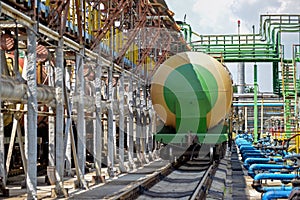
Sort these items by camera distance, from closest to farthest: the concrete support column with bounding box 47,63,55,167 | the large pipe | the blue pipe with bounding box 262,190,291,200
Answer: the blue pipe with bounding box 262,190,291,200
the large pipe
the concrete support column with bounding box 47,63,55,167

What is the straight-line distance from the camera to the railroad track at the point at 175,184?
37.2 ft

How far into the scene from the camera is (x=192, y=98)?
596 inches

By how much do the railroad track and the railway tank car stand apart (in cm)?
104

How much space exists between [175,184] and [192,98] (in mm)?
2513

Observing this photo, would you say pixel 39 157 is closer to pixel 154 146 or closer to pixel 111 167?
pixel 111 167

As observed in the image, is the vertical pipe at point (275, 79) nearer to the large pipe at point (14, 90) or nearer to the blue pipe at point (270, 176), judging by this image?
the blue pipe at point (270, 176)

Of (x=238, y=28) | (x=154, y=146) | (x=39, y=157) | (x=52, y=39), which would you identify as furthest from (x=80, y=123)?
(x=238, y=28)

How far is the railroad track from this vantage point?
1133cm

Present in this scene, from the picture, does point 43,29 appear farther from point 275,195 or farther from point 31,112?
point 275,195

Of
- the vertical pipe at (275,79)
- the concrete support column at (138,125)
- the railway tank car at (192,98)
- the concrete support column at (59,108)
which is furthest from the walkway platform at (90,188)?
the vertical pipe at (275,79)

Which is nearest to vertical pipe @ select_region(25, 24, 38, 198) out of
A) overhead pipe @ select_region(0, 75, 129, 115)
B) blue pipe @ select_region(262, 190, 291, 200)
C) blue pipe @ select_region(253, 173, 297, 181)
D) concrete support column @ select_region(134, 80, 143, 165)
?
overhead pipe @ select_region(0, 75, 129, 115)

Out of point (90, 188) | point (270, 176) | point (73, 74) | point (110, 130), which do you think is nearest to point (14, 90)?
point (90, 188)

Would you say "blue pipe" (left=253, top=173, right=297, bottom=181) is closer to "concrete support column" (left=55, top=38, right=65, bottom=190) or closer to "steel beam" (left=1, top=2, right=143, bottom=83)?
"concrete support column" (left=55, top=38, right=65, bottom=190)

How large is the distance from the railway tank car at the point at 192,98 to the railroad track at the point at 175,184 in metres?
1.04
